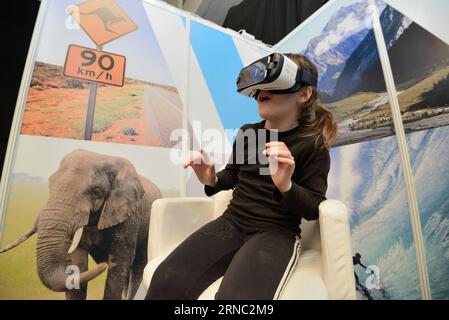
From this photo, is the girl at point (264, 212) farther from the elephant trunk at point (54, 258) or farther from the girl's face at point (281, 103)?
the elephant trunk at point (54, 258)

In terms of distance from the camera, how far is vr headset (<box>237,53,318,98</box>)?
66 centimetres

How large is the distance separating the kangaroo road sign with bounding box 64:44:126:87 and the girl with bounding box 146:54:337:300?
71cm

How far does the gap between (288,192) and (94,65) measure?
3.53 ft

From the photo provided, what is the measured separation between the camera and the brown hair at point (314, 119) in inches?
29.0

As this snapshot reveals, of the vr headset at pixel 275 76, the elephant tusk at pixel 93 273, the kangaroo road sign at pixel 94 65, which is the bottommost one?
the elephant tusk at pixel 93 273

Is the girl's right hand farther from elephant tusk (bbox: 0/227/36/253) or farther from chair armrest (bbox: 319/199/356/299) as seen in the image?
elephant tusk (bbox: 0/227/36/253)

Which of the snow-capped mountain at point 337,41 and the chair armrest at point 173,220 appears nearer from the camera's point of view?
the chair armrest at point 173,220

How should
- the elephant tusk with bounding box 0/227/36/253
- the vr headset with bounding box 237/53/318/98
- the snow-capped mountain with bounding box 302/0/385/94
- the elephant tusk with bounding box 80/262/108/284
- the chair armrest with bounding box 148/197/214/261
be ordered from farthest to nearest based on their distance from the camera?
the snow-capped mountain with bounding box 302/0/385/94
the elephant tusk with bounding box 80/262/108/284
the elephant tusk with bounding box 0/227/36/253
the chair armrest with bounding box 148/197/214/261
the vr headset with bounding box 237/53/318/98

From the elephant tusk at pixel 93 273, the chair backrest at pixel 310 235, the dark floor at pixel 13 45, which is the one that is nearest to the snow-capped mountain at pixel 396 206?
the chair backrest at pixel 310 235

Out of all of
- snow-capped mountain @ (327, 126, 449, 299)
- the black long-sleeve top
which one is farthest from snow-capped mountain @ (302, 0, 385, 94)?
the black long-sleeve top

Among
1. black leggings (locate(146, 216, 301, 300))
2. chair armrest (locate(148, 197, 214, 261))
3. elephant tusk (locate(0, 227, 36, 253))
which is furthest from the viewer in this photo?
elephant tusk (locate(0, 227, 36, 253))

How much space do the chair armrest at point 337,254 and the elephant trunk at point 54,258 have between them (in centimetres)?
97
